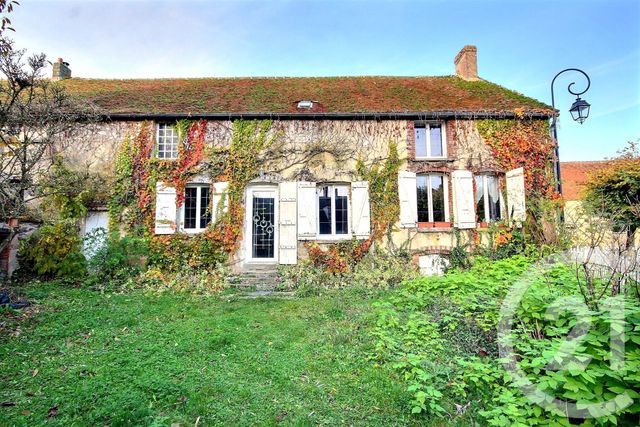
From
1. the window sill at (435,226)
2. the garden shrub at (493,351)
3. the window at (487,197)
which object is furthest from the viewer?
the window at (487,197)

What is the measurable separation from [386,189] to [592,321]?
26.7ft

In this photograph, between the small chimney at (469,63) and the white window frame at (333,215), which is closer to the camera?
the white window frame at (333,215)

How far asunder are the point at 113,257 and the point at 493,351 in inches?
366

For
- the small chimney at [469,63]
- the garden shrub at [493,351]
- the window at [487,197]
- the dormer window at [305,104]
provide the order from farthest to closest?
the small chimney at [469,63], the dormer window at [305,104], the window at [487,197], the garden shrub at [493,351]

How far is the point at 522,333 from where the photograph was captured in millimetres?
3975

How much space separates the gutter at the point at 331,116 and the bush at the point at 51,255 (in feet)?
13.3

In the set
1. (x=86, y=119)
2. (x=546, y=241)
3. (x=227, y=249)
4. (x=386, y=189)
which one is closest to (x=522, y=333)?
(x=546, y=241)

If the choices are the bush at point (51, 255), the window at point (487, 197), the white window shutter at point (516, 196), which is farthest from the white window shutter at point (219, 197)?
the white window shutter at point (516, 196)

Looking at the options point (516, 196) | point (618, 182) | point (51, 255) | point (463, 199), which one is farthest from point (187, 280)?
point (618, 182)

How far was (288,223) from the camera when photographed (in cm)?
1077

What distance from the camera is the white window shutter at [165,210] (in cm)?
1063

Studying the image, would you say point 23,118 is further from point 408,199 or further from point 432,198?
point 432,198

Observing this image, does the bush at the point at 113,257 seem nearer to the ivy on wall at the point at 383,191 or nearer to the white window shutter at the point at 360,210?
the white window shutter at the point at 360,210

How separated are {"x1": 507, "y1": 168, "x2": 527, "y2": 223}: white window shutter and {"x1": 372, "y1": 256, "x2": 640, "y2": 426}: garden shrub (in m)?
5.12
